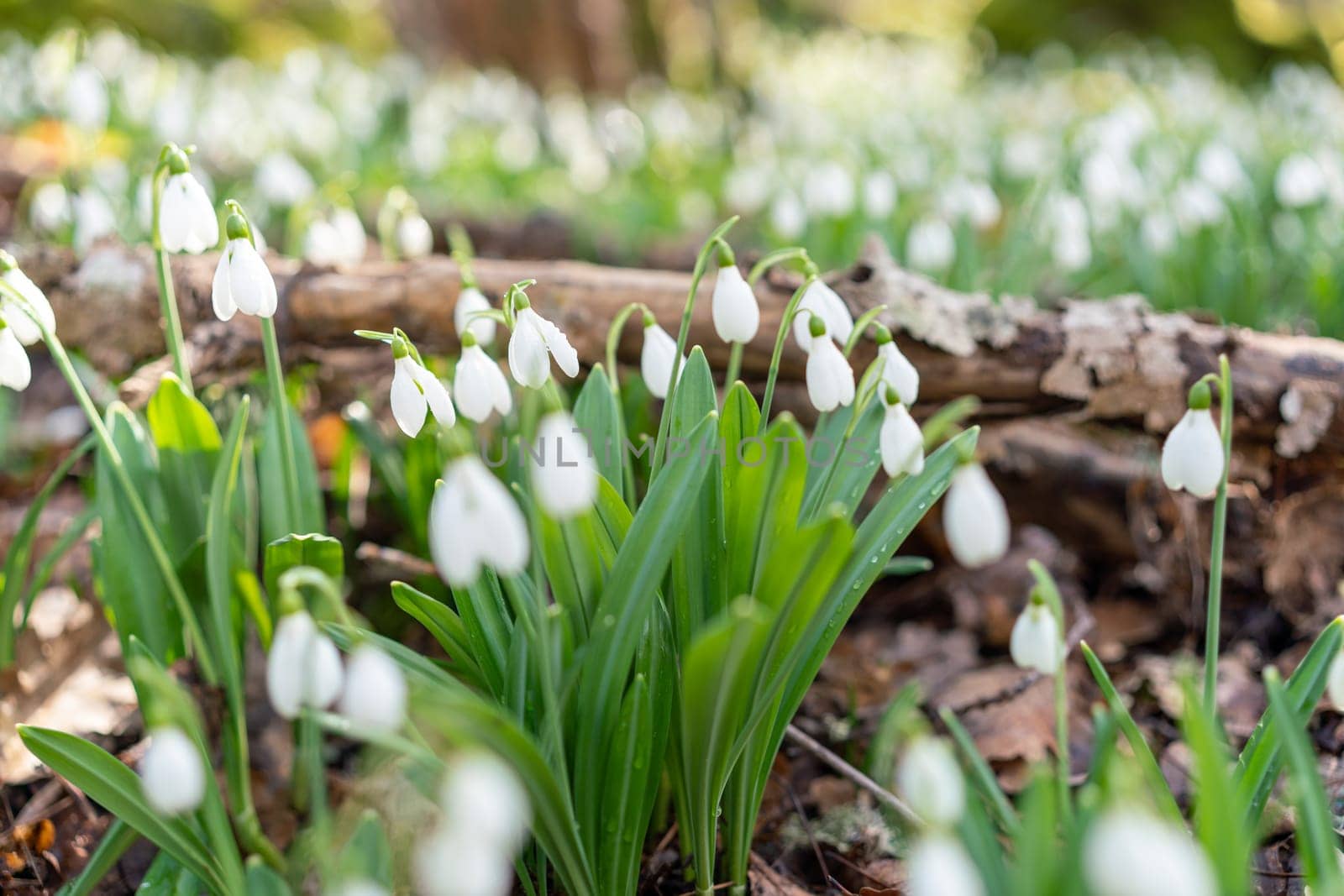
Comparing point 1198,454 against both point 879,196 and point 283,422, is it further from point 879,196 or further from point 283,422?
point 879,196

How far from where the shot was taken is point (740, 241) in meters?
3.80

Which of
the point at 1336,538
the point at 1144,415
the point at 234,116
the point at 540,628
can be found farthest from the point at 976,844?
the point at 234,116

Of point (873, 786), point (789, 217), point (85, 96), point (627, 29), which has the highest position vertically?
point (627, 29)

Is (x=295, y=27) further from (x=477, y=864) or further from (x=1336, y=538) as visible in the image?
(x=477, y=864)

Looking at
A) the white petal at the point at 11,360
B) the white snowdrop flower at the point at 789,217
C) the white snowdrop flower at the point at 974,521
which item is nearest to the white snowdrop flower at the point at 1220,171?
the white snowdrop flower at the point at 789,217

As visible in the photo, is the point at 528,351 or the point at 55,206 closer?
the point at 528,351

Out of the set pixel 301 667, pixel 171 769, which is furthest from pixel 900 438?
pixel 171 769

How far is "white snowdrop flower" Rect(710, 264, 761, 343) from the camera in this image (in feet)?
4.21

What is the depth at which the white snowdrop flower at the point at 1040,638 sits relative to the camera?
3.41 feet

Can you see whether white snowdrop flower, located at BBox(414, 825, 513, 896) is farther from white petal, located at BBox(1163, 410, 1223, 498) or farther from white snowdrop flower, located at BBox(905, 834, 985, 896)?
white petal, located at BBox(1163, 410, 1223, 498)

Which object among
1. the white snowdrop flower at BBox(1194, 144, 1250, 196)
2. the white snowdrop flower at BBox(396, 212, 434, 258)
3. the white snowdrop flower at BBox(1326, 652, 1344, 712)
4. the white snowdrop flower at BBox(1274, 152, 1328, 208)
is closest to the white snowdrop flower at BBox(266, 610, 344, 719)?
the white snowdrop flower at BBox(1326, 652, 1344, 712)

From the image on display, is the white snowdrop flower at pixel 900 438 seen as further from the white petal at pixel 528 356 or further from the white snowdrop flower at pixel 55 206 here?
the white snowdrop flower at pixel 55 206

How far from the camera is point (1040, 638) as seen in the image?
1.04 metres

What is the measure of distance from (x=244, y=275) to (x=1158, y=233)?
2250 mm
